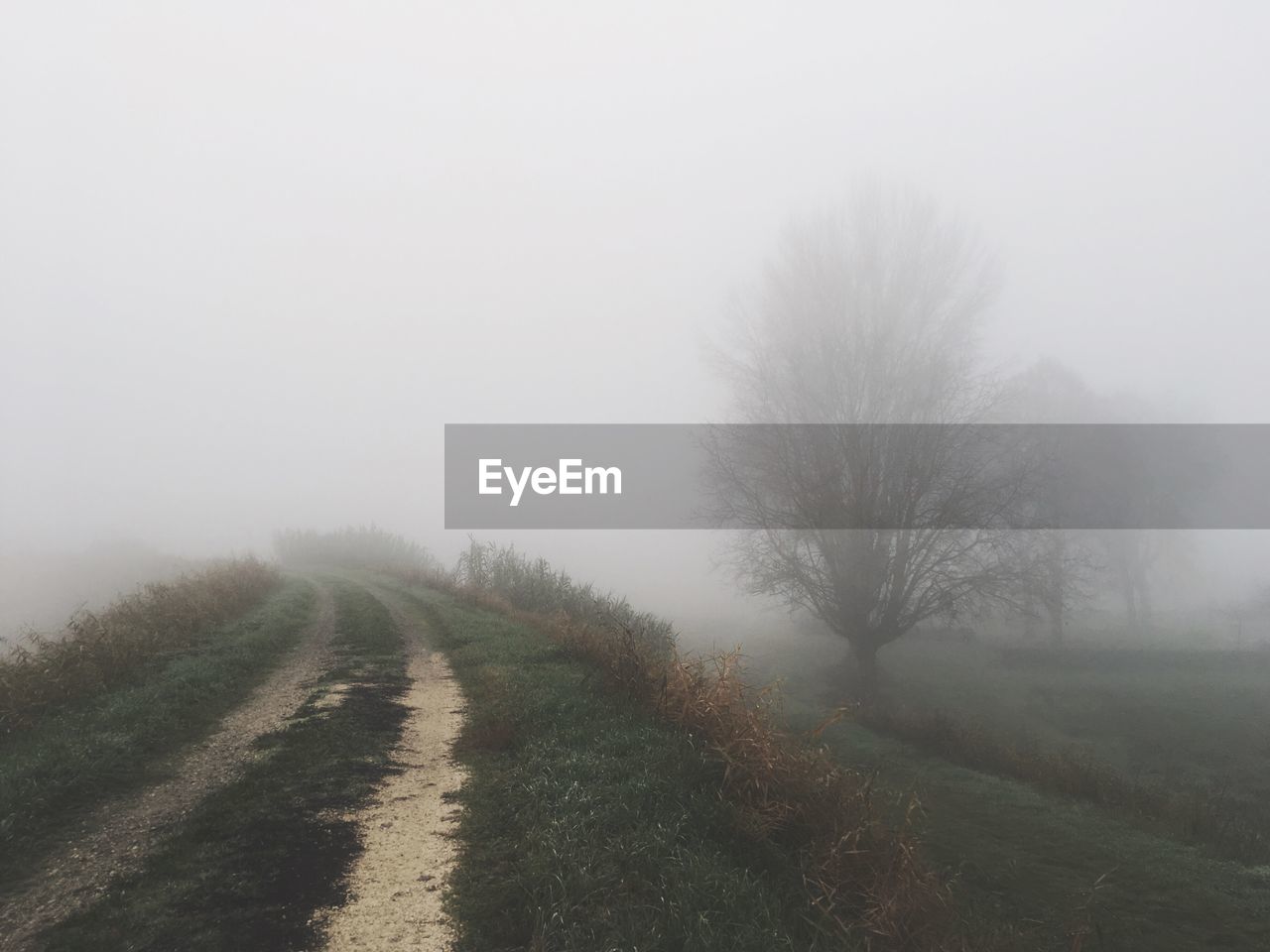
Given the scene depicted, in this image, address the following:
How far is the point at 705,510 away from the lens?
20.2 meters

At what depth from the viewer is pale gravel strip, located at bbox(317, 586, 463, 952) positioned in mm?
3877

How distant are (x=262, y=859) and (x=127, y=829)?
138 centimetres

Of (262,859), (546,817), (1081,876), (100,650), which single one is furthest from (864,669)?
(100,650)

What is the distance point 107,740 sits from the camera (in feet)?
20.8

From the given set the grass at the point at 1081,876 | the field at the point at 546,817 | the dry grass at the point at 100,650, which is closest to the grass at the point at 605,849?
the field at the point at 546,817

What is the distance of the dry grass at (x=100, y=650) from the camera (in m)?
7.22

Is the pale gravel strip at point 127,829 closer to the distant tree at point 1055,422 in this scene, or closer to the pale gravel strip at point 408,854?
the pale gravel strip at point 408,854

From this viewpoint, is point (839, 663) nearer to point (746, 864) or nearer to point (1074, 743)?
point (1074, 743)

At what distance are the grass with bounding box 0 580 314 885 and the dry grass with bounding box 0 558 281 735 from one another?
0.21 metres

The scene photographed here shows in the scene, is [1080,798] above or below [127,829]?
below

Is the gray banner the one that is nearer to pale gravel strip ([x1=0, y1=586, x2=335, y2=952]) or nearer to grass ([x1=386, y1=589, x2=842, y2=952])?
grass ([x1=386, y1=589, x2=842, y2=952])

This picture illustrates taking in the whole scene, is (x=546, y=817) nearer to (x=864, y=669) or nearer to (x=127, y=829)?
(x=127, y=829)

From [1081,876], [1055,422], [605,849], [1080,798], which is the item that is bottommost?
[1080,798]

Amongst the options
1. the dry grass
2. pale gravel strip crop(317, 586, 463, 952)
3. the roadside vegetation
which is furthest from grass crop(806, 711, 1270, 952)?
the dry grass
